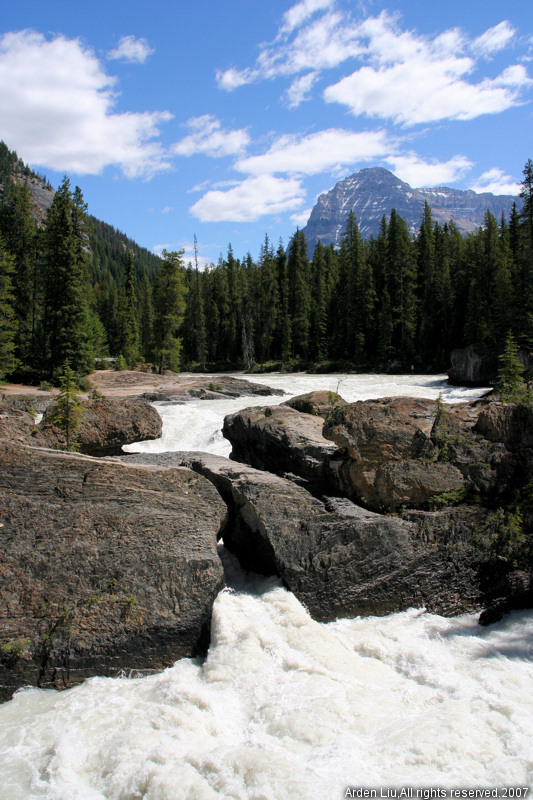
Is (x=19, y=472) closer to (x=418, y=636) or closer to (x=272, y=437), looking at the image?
(x=272, y=437)

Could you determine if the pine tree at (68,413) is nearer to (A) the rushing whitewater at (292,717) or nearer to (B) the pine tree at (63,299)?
(A) the rushing whitewater at (292,717)

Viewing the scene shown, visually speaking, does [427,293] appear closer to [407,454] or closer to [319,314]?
[319,314]

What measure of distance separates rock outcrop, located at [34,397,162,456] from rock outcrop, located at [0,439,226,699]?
456 centimetres

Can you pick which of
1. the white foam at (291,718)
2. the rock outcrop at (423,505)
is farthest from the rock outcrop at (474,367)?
the white foam at (291,718)

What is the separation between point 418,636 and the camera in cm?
712

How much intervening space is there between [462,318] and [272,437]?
49.3 m

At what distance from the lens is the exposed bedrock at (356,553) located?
7.85 m

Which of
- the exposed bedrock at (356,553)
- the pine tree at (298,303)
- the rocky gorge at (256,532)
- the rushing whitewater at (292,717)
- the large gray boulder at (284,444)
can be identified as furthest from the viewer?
the pine tree at (298,303)

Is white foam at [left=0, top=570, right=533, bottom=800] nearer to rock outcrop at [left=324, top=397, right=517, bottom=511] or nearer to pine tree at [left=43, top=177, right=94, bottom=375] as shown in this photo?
rock outcrop at [left=324, top=397, right=517, bottom=511]

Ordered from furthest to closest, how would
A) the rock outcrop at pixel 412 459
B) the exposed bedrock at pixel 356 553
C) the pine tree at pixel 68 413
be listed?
the pine tree at pixel 68 413 → the rock outcrop at pixel 412 459 → the exposed bedrock at pixel 356 553

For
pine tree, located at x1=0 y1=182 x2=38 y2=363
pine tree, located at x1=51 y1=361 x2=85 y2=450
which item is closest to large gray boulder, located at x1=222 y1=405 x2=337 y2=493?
pine tree, located at x1=51 y1=361 x2=85 y2=450

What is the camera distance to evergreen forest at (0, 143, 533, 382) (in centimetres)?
3575

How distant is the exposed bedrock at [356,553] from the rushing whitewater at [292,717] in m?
0.37

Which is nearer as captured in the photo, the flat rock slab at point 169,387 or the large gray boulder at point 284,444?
the large gray boulder at point 284,444
